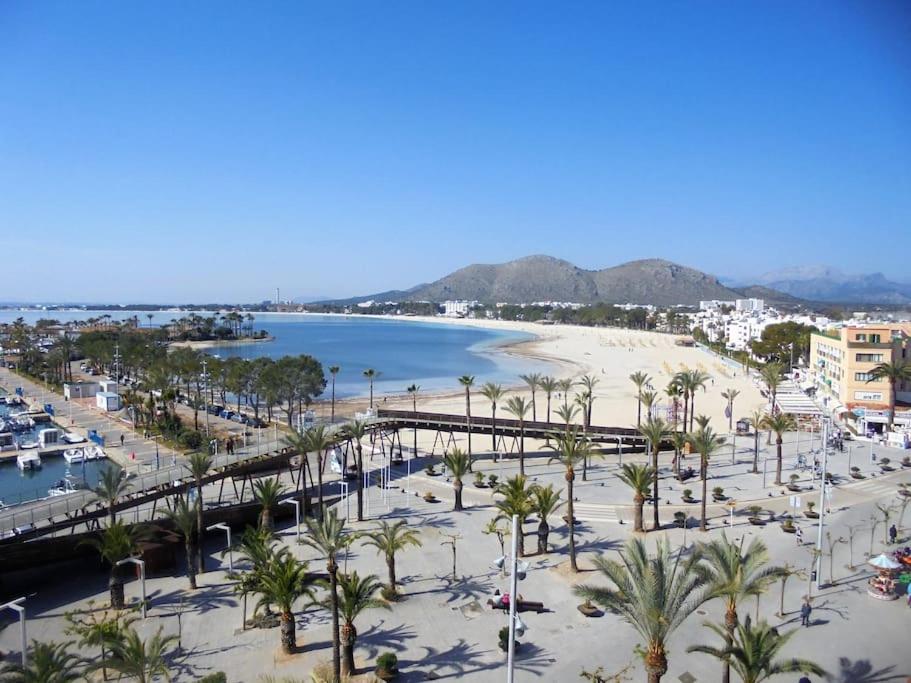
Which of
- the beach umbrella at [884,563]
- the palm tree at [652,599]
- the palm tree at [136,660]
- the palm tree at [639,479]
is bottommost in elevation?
the beach umbrella at [884,563]

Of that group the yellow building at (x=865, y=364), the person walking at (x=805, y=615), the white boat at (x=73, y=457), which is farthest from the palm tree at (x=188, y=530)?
the yellow building at (x=865, y=364)

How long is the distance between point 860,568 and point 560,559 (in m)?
12.1

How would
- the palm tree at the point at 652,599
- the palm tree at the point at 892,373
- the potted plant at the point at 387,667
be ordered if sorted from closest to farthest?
1. the palm tree at the point at 652,599
2. the potted plant at the point at 387,667
3. the palm tree at the point at 892,373

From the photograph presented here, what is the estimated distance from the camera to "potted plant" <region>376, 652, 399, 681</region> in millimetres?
17469

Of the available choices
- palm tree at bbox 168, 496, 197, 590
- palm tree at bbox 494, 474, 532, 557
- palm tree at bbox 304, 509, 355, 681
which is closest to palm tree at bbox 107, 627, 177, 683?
palm tree at bbox 304, 509, 355, 681

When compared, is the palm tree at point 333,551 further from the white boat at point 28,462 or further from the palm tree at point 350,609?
the white boat at point 28,462

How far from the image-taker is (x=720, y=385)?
80.2 m

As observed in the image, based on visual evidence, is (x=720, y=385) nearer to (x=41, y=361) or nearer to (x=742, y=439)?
(x=742, y=439)

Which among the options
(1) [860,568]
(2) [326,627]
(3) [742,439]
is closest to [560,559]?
(2) [326,627]

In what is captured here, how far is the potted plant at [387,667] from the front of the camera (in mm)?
17469

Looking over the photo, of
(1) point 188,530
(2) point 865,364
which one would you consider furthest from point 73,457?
(2) point 865,364

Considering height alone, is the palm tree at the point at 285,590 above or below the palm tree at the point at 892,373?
below

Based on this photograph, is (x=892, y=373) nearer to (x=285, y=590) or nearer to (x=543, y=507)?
(x=543, y=507)

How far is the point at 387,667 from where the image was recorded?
1745cm
